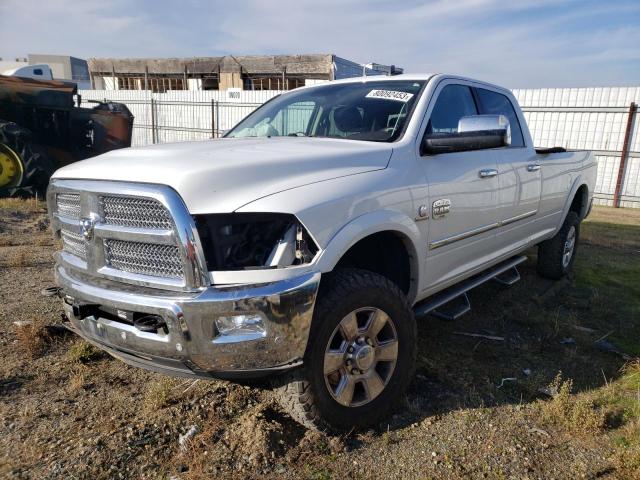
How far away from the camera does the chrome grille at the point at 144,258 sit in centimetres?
215

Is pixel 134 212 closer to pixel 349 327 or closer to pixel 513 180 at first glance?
pixel 349 327

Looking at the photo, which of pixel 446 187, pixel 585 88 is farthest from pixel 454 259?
pixel 585 88

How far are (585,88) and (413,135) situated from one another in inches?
443

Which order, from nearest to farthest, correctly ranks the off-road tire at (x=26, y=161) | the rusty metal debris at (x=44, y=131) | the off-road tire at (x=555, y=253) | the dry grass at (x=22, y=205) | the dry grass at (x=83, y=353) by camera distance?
the dry grass at (x=83, y=353) → the off-road tire at (x=555, y=253) → the dry grass at (x=22, y=205) → the off-road tire at (x=26, y=161) → the rusty metal debris at (x=44, y=131)

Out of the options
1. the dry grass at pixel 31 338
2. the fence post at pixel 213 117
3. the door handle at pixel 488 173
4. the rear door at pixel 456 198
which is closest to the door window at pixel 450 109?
the rear door at pixel 456 198

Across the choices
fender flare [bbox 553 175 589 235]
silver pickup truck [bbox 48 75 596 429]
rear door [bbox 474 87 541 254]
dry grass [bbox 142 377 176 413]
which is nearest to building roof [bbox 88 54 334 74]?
fender flare [bbox 553 175 589 235]

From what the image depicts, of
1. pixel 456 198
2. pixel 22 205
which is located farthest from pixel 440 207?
pixel 22 205

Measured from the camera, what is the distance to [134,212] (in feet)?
7.30

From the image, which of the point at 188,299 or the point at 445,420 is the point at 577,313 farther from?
the point at 188,299

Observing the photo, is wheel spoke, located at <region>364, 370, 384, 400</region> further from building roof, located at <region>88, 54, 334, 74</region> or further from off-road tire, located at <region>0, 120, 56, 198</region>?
building roof, located at <region>88, 54, 334, 74</region>

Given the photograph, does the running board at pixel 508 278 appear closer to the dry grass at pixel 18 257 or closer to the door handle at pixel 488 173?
the door handle at pixel 488 173

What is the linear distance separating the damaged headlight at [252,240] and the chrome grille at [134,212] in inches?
7.2

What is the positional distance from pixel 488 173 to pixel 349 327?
1.82 meters

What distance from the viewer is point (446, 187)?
3135 millimetres
